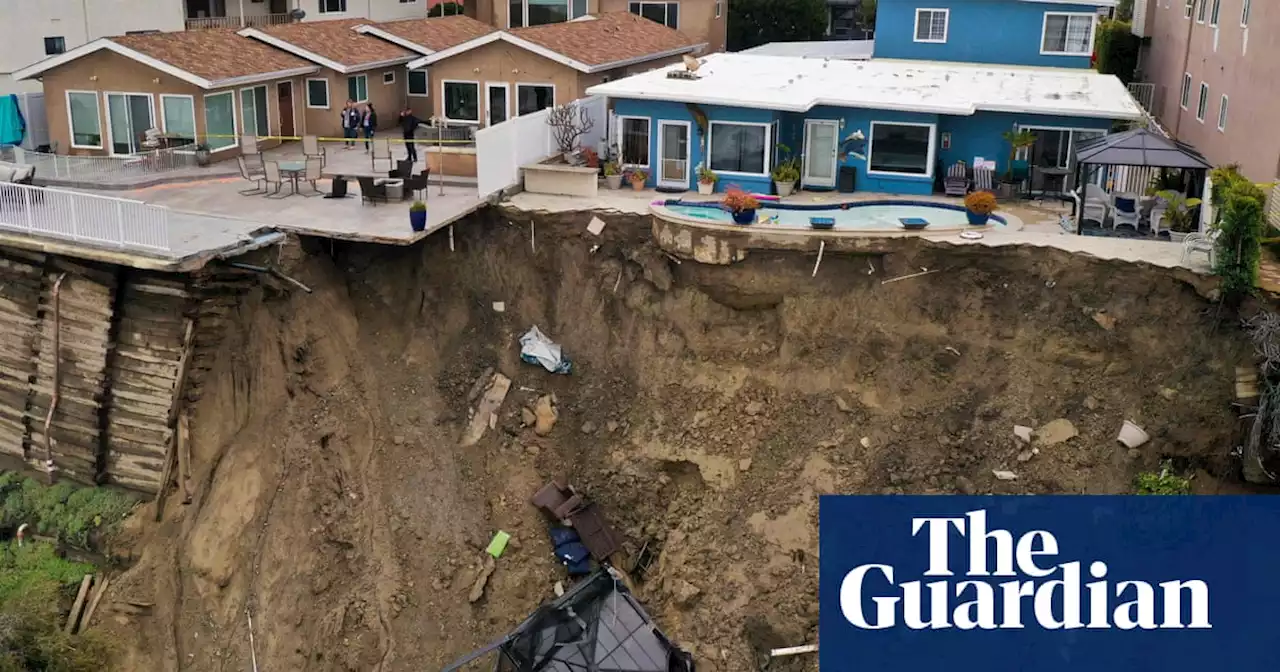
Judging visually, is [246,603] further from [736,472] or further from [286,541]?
[736,472]

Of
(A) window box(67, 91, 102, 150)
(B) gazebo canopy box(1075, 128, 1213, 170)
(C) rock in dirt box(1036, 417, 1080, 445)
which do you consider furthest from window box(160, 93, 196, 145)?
(C) rock in dirt box(1036, 417, 1080, 445)

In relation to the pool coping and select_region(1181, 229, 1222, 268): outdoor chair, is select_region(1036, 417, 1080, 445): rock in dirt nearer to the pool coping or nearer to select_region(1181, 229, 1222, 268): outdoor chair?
select_region(1181, 229, 1222, 268): outdoor chair

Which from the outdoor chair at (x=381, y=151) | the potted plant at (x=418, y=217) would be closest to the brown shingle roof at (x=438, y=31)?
the outdoor chair at (x=381, y=151)

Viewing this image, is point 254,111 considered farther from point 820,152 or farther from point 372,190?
point 820,152

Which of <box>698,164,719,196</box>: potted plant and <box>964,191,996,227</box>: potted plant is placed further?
<box>698,164,719,196</box>: potted plant

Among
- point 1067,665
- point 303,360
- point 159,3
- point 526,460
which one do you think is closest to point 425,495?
point 526,460

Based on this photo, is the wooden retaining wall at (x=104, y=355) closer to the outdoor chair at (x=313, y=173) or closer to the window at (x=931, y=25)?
the outdoor chair at (x=313, y=173)
